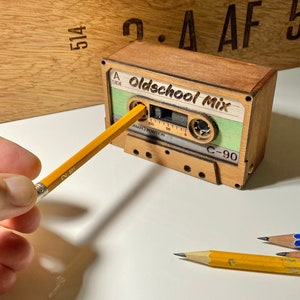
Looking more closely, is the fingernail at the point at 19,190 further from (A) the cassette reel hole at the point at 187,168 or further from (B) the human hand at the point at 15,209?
(A) the cassette reel hole at the point at 187,168

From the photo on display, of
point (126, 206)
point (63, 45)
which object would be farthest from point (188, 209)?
point (63, 45)

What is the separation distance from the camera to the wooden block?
2.07 feet

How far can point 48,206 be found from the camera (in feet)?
1.70

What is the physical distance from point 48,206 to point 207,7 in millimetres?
396

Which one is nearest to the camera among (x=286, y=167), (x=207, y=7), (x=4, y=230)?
(x=4, y=230)

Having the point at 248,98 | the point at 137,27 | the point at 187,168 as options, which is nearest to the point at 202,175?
the point at 187,168

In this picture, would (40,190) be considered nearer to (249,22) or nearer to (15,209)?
(15,209)

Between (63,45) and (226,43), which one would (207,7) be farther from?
(63,45)

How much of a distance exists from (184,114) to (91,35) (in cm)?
21

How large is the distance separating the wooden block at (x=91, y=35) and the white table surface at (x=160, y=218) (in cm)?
7

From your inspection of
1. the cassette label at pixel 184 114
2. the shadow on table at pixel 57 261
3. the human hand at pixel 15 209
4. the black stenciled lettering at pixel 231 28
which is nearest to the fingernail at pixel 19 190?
the human hand at pixel 15 209

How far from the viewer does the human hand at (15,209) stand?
339 mm

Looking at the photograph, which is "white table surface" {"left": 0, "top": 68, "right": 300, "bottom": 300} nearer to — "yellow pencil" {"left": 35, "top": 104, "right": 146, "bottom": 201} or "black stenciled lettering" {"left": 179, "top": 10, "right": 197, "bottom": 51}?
"yellow pencil" {"left": 35, "top": 104, "right": 146, "bottom": 201}

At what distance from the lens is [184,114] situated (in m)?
0.55
